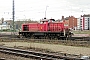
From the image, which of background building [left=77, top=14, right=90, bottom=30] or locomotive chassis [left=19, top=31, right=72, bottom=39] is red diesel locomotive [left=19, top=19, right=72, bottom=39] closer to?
locomotive chassis [left=19, top=31, right=72, bottom=39]

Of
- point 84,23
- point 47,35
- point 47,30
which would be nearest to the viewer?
point 47,35

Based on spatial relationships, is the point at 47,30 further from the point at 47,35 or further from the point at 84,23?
the point at 84,23

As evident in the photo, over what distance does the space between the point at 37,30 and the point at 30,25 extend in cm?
181

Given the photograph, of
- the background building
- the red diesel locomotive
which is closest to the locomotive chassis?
the red diesel locomotive

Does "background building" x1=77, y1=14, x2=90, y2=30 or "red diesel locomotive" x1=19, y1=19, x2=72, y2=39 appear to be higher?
"background building" x1=77, y1=14, x2=90, y2=30

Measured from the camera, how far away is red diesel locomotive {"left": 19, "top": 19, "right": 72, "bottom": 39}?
99.4ft

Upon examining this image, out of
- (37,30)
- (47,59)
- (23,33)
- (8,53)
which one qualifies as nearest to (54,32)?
(37,30)

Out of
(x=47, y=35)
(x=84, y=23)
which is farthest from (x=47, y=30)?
(x=84, y=23)

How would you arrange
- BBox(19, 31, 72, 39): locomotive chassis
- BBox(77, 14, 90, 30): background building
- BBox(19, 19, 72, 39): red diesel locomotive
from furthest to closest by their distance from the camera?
BBox(77, 14, 90, 30): background building, BBox(19, 19, 72, 39): red diesel locomotive, BBox(19, 31, 72, 39): locomotive chassis

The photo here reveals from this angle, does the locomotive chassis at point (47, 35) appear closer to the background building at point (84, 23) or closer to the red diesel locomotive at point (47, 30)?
the red diesel locomotive at point (47, 30)

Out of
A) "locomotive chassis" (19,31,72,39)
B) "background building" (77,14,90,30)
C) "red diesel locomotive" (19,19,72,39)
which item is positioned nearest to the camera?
"locomotive chassis" (19,31,72,39)

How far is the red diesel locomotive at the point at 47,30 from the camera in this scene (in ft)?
99.4

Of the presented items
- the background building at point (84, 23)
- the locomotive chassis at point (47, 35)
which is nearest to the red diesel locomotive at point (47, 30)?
the locomotive chassis at point (47, 35)

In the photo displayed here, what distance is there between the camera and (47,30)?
31.6m
